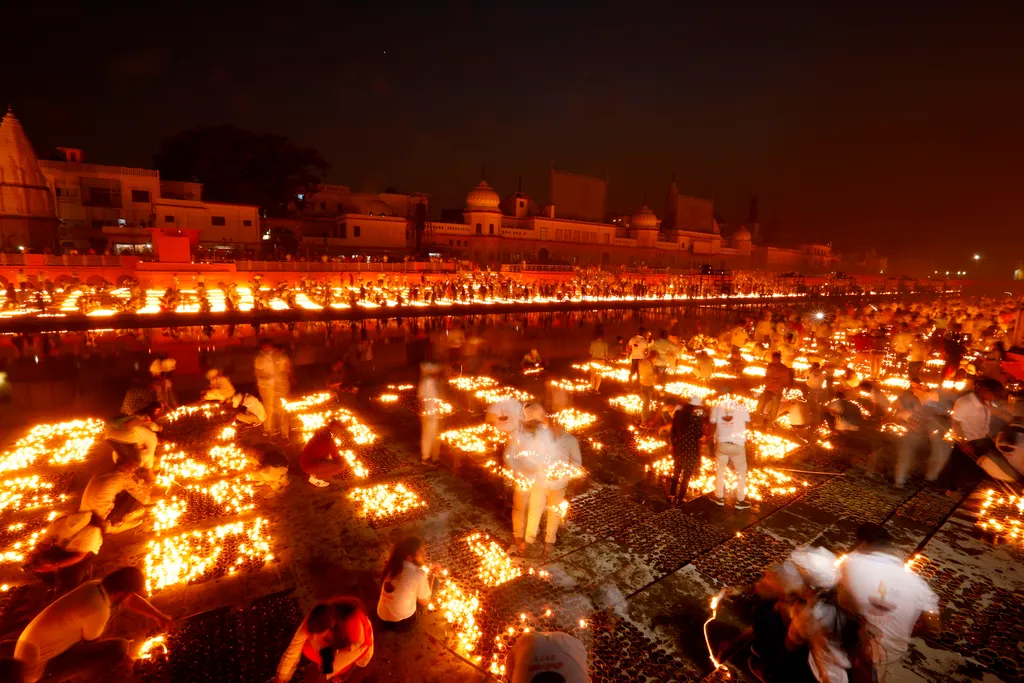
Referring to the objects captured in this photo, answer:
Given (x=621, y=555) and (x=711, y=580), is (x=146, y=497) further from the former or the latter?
(x=711, y=580)

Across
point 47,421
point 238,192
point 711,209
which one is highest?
point 711,209

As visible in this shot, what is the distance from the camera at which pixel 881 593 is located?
3.49m

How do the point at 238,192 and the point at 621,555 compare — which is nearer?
the point at 621,555

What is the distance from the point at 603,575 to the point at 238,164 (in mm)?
46802

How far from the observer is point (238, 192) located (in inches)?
1612

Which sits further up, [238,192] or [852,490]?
[238,192]

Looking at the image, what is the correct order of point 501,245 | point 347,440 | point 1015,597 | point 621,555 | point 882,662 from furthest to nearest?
point 501,245 → point 347,440 → point 621,555 → point 1015,597 → point 882,662

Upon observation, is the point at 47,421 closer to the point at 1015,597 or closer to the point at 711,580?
the point at 711,580

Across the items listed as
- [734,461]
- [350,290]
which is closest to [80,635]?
[734,461]

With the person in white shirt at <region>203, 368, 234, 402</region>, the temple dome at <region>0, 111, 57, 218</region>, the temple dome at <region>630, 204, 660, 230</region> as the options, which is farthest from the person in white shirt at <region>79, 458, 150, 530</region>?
the temple dome at <region>630, 204, 660, 230</region>

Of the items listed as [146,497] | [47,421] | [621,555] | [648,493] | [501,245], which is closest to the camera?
[621,555]

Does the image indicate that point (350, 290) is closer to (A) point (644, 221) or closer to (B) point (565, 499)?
(B) point (565, 499)

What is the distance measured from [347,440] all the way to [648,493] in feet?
16.1

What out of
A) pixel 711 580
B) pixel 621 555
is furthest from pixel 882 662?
pixel 621 555
